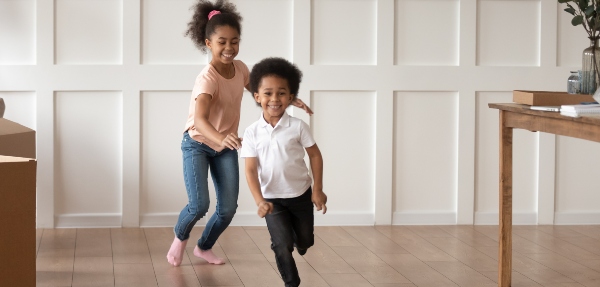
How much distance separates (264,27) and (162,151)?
0.86 m

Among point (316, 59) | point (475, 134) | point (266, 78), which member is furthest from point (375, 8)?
point (266, 78)

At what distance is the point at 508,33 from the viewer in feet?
16.3

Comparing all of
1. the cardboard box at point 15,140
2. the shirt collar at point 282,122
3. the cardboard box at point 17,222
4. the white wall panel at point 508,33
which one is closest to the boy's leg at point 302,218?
the shirt collar at point 282,122

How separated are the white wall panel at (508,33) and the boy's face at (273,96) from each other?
213cm

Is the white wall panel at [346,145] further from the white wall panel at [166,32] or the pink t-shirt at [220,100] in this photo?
the pink t-shirt at [220,100]

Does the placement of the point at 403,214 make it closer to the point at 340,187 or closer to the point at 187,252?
the point at 340,187

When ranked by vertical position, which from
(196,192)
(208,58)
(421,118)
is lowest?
(196,192)

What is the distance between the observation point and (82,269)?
148 inches

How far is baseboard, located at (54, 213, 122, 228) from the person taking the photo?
4.70 metres

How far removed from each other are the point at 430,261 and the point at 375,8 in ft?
5.02

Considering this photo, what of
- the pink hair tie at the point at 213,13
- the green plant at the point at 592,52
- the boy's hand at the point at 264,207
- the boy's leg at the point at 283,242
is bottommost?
the boy's leg at the point at 283,242

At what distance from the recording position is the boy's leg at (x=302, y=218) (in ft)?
10.3

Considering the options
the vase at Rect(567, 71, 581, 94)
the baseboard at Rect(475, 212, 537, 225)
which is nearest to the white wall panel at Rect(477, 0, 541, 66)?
the baseboard at Rect(475, 212, 537, 225)

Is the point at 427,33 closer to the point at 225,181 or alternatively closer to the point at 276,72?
the point at 225,181
